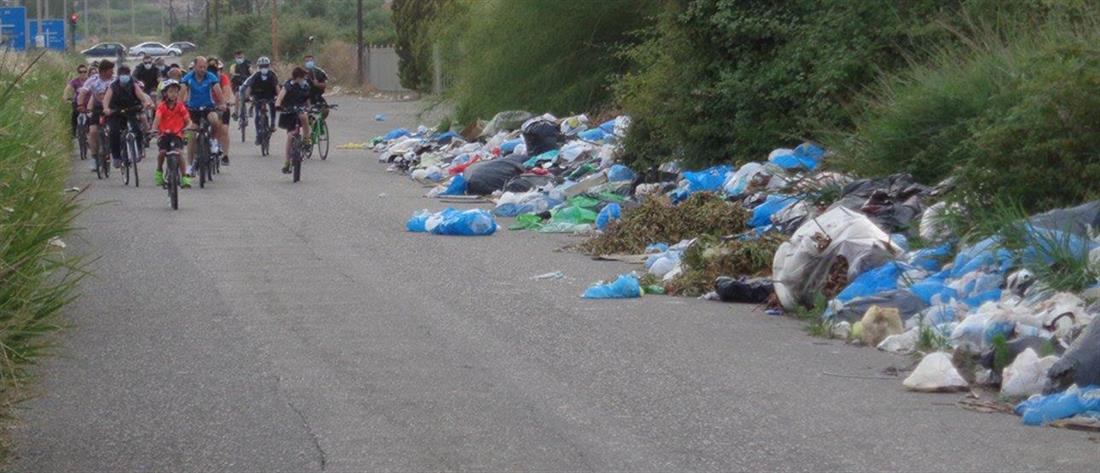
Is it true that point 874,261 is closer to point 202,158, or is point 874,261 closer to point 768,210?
point 768,210

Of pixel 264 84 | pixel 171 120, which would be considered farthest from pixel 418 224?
pixel 264 84

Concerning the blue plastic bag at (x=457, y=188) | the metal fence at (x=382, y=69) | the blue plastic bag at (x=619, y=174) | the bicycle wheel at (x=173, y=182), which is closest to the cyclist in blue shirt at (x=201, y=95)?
the bicycle wheel at (x=173, y=182)

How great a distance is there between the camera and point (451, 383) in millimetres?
9039

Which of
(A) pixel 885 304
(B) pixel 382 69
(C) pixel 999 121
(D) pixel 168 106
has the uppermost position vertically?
(C) pixel 999 121

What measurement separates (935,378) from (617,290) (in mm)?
4114

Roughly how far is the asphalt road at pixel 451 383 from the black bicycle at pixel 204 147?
747 cm

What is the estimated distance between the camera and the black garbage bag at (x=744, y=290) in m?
12.5

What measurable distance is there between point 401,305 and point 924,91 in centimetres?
606

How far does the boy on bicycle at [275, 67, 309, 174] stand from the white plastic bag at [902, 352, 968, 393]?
665 inches

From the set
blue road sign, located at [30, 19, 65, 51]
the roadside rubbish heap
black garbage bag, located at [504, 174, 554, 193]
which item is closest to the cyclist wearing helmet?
black garbage bag, located at [504, 174, 554, 193]

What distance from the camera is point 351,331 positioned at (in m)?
10.9

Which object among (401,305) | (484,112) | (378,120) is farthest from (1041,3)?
(378,120)

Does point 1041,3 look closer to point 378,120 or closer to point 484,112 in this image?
point 484,112

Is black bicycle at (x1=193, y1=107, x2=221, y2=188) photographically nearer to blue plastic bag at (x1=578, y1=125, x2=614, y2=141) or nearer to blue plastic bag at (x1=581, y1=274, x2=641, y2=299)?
blue plastic bag at (x1=578, y1=125, x2=614, y2=141)
